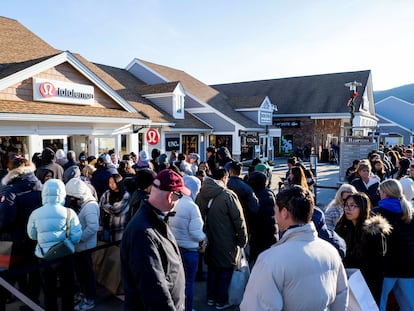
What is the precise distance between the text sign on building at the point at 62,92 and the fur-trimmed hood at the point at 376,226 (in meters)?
10.3

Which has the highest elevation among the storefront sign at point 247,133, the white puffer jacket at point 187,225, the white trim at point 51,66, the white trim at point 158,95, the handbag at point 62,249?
the white trim at point 158,95

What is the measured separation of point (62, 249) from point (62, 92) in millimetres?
8542

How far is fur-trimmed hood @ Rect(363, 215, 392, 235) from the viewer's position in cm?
311

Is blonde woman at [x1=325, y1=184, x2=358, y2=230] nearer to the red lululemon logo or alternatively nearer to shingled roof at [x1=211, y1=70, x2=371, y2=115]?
the red lululemon logo

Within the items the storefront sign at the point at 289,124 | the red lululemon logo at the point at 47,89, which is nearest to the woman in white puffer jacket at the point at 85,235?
the red lululemon logo at the point at 47,89

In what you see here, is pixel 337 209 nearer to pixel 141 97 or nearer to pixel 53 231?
pixel 53 231

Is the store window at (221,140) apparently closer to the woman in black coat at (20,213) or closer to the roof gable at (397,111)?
the woman in black coat at (20,213)

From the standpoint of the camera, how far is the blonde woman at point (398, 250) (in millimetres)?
3324

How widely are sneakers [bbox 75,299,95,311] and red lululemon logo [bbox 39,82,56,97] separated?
802 centimetres

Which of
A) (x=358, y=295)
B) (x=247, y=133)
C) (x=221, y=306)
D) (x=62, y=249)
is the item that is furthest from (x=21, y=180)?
(x=247, y=133)

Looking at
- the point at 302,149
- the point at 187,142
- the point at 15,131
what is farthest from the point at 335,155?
the point at 15,131

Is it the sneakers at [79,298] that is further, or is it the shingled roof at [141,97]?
the shingled roof at [141,97]

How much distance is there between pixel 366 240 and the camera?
3131 millimetres

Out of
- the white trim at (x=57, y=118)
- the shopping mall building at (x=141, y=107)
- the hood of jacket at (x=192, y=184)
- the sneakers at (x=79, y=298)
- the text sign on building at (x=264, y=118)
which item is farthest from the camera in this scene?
the text sign on building at (x=264, y=118)
